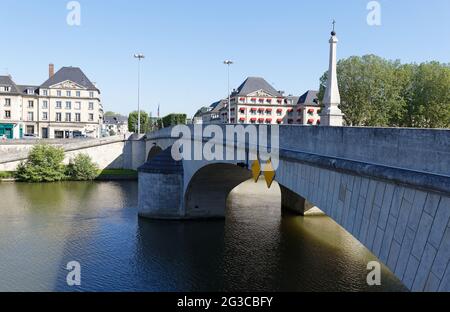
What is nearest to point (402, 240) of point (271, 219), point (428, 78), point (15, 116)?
point (271, 219)

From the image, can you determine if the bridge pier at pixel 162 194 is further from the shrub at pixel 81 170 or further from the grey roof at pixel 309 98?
the grey roof at pixel 309 98

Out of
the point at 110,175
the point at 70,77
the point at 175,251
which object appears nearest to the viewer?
the point at 175,251

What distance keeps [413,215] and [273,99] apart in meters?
83.4

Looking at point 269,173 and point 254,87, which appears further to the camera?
point 254,87

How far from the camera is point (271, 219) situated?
3297 cm

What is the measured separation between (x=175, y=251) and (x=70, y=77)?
6389cm

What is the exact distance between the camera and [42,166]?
178ft

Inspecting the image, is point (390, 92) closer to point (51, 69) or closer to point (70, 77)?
point (70, 77)

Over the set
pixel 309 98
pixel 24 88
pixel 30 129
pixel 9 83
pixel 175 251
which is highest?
pixel 9 83

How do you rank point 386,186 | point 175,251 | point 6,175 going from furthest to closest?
1. point 6,175
2. point 175,251
3. point 386,186

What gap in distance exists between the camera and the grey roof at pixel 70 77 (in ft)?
260

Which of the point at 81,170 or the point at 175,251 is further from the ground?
the point at 81,170

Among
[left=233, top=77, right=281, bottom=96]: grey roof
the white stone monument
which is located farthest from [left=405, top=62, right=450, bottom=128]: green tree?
the white stone monument

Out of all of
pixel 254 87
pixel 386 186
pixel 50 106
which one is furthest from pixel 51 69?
pixel 386 186
